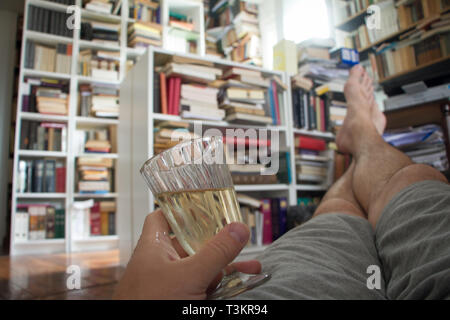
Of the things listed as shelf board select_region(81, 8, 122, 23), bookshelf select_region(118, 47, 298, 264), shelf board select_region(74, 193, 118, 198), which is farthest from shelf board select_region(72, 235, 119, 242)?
shelf board select_region(81, 8, 122, 23)

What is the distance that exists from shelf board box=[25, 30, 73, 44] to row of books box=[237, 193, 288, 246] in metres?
1.62

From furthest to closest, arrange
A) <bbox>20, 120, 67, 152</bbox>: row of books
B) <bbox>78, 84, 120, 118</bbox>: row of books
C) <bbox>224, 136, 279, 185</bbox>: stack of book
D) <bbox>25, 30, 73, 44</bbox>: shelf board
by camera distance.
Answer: <bbox>78, 84, 120, 118</bbox>: row of books < <bbox>20, 120, 67, 152</bbox>: row of books < <bbox>25, 30, 73, 44</bbox>: shelf board < <bbox>224, 136, 279, 185</bbox>: stack of book

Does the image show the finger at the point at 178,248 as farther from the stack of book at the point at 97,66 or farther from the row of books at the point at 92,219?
the stack of book at the point at 97,66

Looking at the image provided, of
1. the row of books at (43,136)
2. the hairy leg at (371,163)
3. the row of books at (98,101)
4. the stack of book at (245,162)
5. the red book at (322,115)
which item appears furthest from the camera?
the row of books at (98,101)

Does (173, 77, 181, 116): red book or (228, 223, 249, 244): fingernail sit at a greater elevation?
(173, 77, 181, 116): red book

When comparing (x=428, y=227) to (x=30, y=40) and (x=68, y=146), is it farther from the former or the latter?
(x=30, y=40)

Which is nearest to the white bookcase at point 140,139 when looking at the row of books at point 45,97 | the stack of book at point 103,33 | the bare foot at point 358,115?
the bare foot at point 358,115

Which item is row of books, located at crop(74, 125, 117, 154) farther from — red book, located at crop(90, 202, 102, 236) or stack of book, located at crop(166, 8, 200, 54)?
stack of book, located at crop(166, 8, 200, 54)

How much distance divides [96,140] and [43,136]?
0.36 meters

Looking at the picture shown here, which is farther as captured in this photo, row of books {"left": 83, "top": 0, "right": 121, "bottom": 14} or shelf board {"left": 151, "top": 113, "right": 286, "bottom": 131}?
row of books {"left": 83, "top": 0, "right": 121, "bottom": 14}

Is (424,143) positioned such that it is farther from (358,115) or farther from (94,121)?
(94,121)

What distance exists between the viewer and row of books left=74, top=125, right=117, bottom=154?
247 centimetres

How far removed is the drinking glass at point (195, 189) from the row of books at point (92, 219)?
232cm

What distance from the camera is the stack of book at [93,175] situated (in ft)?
7.79
